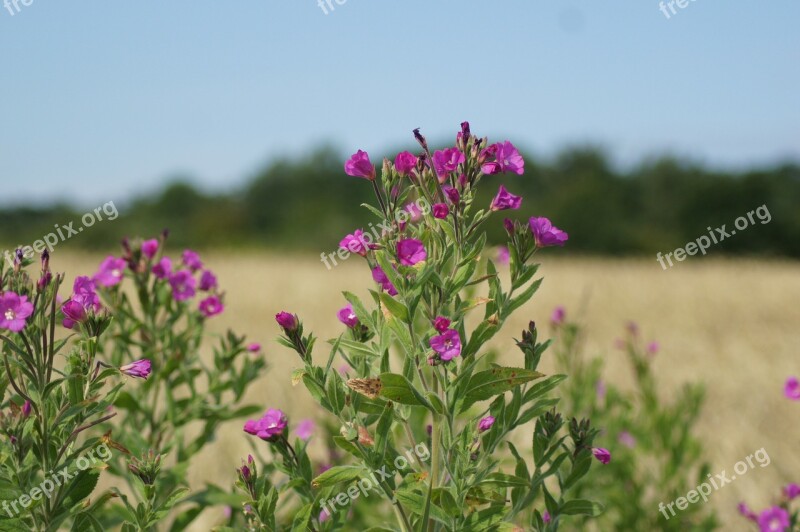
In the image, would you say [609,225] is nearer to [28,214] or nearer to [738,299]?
[738,299]

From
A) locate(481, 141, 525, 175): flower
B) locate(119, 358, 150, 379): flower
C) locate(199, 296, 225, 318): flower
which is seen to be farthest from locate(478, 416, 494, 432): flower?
locate(199, 296, 225, 318): flower

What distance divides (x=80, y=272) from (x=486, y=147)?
1008 cm

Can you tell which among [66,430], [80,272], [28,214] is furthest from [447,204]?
[28,214]

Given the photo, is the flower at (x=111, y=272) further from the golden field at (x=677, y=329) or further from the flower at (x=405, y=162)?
the flower at (x=405, y=162)

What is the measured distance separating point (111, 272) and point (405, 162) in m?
1.08

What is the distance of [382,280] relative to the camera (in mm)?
1357

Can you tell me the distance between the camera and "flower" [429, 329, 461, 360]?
1220 millimetres

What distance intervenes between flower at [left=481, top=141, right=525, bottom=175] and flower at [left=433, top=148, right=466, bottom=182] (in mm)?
52

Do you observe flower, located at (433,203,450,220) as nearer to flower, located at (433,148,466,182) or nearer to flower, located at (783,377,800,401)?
flower, located at (433,148,466,182)

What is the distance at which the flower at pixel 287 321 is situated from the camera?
4.27 feet

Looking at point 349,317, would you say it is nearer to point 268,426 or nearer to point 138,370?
point 268,426

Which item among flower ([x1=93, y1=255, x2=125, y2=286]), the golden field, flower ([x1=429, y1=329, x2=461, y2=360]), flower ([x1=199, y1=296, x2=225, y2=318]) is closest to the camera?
flower ([x1=429, y1=329, x2=461, y2=360])

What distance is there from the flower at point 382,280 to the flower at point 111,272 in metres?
0.99

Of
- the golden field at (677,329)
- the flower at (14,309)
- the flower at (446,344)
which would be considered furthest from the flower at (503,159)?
the flower at (14,309)
